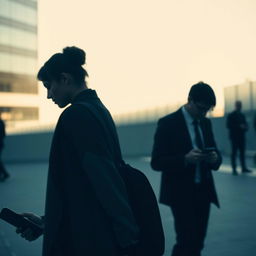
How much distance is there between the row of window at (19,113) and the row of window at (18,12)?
1288 centimetres

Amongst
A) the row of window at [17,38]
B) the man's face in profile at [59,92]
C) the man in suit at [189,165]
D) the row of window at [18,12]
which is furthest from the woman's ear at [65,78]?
the row of window at [18,12]

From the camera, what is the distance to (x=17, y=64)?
189 feet

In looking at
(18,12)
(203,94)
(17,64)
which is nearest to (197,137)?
(203,94)

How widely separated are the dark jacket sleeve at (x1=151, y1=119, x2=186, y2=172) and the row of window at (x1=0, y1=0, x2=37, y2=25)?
56.9m

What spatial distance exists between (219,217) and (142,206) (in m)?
4.39

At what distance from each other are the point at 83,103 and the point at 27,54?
60503 millimetres

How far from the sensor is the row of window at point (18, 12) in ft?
184

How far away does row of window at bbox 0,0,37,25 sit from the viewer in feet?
184

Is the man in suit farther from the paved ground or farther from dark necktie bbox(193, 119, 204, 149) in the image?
the paved ground

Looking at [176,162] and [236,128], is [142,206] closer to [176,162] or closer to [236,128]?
[176,162]

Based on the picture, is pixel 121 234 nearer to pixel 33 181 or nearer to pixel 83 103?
pixel 83 103

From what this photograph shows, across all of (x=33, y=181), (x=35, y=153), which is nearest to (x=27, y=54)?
(x=35, y=153)

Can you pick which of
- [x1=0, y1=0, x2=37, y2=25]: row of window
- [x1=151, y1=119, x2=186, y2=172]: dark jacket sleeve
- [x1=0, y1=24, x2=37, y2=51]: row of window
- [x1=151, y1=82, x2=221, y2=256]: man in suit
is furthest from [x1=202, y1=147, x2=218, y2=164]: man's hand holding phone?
[x1=0, y1=0, x2=37, y2=25]: row of window

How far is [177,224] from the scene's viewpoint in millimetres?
3420
